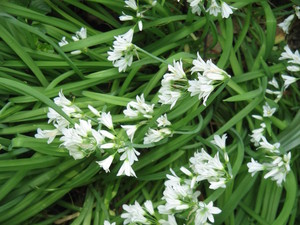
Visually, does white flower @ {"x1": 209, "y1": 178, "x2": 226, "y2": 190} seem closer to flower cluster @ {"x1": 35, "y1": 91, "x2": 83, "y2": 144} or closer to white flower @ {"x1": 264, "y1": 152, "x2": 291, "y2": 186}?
white flower @ {"x1": 264, "y1": 152, "x2": 291, "y2": 186}

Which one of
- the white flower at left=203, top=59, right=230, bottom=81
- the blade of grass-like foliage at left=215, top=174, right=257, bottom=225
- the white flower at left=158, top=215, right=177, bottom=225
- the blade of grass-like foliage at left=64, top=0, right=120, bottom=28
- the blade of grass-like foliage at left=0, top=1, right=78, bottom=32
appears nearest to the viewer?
the white flower at left=203, top=59, right=230, bottom=81

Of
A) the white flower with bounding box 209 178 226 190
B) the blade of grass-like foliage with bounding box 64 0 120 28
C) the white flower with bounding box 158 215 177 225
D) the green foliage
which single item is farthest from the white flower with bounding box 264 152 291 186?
the blade of grass-like foliage with bounding box 64 0 120 28

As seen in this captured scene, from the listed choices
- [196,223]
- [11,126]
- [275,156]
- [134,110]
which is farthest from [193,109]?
[11,126]

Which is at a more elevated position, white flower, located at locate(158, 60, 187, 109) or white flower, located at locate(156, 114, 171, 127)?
white flower, located at locate(158, 60, 187, 109)

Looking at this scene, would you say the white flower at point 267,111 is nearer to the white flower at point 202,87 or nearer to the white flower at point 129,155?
the white flower at point 202,87

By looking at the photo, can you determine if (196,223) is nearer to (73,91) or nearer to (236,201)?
(236,201)

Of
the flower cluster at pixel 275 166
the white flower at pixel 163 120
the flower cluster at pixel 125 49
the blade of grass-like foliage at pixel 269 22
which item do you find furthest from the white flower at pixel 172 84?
the blade of grass-like foliage at pixel 269 22

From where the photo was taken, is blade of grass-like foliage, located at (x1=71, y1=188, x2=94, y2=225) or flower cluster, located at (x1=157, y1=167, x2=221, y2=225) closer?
flower cluster, located at (x1=157, y1=167, x2=221, y2=225)
